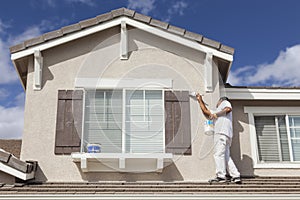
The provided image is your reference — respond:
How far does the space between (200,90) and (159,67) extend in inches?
39.9

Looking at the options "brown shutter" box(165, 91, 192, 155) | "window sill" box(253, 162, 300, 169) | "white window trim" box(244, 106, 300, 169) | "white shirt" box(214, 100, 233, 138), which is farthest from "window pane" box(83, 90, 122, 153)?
"window sill" box(253, 162, 300, 169)

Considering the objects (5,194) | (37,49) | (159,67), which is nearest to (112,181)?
(5,194)

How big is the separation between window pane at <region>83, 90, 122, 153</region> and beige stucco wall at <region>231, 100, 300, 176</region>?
8.68 ft

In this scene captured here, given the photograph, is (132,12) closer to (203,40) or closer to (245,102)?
(203,40)

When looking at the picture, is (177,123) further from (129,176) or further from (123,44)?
(123,44)

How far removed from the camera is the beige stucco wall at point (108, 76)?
766cm

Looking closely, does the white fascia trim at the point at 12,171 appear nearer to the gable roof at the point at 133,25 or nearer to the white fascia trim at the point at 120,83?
the white fascia trim at the point at 120,83

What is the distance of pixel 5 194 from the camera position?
661 centimetres

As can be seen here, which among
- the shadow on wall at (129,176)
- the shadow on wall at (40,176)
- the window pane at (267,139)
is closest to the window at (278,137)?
the window pane at (267,139)

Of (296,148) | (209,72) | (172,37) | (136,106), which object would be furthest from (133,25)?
(296,148)

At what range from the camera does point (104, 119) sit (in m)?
8.00

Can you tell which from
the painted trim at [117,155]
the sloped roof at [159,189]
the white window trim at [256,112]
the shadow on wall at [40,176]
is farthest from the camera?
the white window trim at [256,112]

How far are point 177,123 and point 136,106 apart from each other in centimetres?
93

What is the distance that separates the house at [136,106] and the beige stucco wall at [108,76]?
0.02 metres
